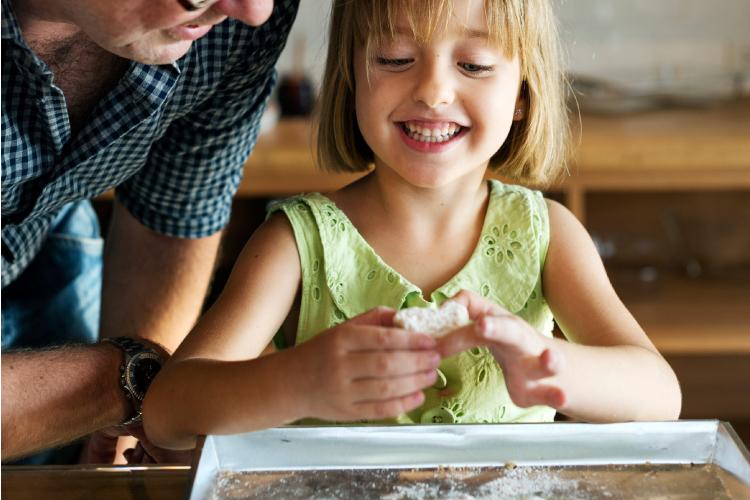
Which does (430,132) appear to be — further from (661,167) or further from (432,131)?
(661,167)

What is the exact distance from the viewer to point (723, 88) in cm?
296

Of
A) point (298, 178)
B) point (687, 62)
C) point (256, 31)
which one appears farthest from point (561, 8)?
point (256, 31)

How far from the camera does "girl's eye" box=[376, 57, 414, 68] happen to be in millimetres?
1135

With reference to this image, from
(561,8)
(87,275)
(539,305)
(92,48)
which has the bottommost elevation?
(87,275)

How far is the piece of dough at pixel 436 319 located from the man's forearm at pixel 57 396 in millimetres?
443

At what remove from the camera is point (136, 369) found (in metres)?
1.21

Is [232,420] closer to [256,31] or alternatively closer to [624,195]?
[256,31]

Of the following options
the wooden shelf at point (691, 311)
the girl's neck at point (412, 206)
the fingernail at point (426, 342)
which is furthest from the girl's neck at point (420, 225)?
the wooden shelf at point (691, 311)

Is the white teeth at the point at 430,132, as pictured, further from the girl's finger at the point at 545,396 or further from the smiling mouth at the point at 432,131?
the girl's finger at the point at 545,396

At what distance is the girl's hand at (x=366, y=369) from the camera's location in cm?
86

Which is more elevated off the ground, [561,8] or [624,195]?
[561,8]

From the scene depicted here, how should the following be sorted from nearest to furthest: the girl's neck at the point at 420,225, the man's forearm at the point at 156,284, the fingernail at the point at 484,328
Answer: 1. the fingernail at the point at 484,328
2. the girl's neck at the point at 420,225
3. the man's forearm at the point at 156,284

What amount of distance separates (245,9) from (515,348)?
1.54 feet

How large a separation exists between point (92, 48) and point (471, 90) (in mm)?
533
